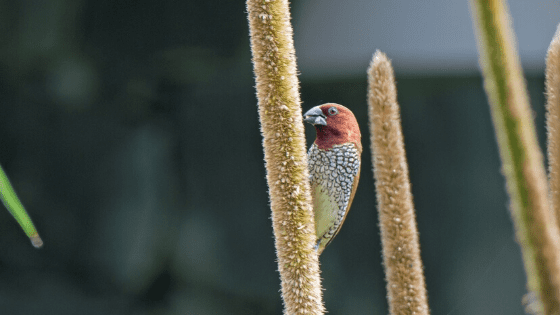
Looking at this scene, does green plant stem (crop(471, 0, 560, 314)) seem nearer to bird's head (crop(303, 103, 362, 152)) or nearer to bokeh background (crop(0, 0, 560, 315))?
bird's head (crop(303, 103, 362, 152))

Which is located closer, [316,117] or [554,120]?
[554,120]

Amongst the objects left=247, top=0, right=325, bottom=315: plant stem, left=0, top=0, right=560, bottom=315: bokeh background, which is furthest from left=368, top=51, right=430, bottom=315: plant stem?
left=0, top=0, right=560, bottom=315: bokeh background

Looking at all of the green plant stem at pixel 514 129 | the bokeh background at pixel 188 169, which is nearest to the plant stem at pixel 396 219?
the green plant stem at pixel 514 129

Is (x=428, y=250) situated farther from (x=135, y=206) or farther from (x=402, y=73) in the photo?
(x=135, y=206)

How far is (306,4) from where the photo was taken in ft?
2.30

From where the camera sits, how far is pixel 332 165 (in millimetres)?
374

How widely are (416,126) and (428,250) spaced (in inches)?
→ 7.8

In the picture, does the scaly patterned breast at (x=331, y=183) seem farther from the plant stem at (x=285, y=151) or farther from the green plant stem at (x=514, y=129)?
the green plant stem at (x=514, y=129)

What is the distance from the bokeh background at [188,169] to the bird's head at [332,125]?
0.33 m

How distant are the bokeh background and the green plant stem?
0.62 metres

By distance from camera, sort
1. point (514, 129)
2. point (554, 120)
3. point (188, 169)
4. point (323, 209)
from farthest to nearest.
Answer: point (188, 169) → point (323, 209) → point (554, 120) → point (514, 129)

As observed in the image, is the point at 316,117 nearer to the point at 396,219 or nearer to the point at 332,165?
the point at 332,165

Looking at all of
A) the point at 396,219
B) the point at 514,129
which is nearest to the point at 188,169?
the point at 396,219

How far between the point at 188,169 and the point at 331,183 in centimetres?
49
